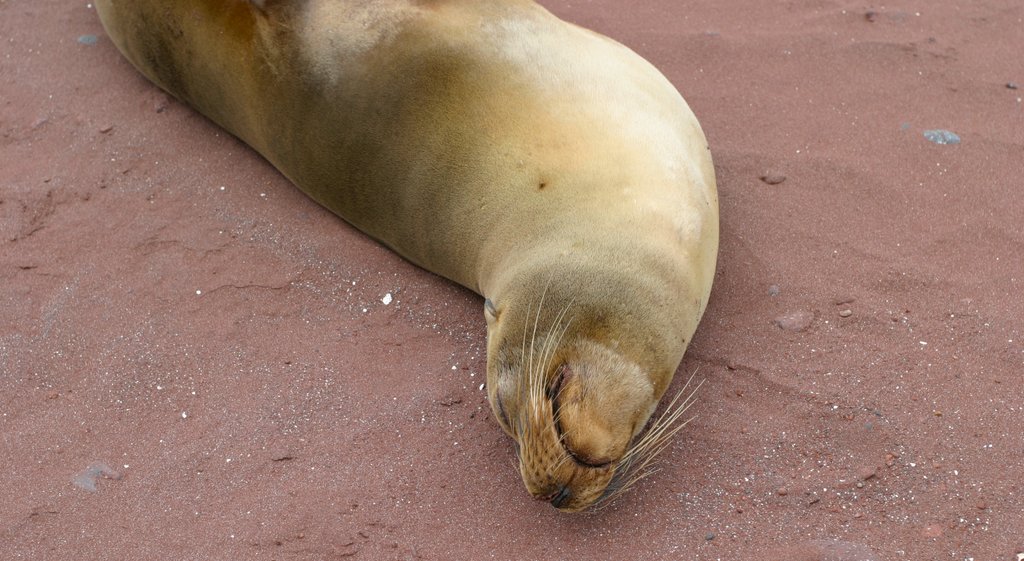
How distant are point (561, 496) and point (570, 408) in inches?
9.9

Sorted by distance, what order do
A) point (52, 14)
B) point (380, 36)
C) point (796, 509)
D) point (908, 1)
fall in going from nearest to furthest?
point (796, 509) < point (380, 36) < point (908, 1) < point (52, 14)

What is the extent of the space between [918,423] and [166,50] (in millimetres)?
3204

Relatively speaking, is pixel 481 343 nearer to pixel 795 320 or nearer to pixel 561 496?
pixel 561 496

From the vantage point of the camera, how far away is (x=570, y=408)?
2.68 meters

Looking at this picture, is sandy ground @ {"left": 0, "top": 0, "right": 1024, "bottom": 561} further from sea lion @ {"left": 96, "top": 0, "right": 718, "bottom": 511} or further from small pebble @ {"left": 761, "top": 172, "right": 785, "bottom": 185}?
sea lion @ {"left": 96, "top": 0, "right": 718, "bottom": 511}

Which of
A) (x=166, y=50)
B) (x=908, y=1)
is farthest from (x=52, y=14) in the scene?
(x=908, y=1)

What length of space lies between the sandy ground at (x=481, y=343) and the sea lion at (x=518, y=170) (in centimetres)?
28

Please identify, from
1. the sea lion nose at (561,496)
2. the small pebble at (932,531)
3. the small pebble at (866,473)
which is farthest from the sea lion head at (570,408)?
the small pebble at (932,531)

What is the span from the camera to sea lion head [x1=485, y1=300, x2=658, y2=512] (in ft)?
8.77

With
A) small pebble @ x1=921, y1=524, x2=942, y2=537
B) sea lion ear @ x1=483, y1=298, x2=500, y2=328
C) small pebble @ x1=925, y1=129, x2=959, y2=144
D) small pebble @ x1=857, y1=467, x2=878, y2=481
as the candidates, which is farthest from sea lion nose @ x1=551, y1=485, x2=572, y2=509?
small pebble @ x1=925, y1=129, x2=959, y2=144

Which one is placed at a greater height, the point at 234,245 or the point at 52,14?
the point at 52,14

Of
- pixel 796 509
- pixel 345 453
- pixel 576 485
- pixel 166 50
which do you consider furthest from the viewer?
pixel 166 50

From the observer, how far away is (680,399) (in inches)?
126

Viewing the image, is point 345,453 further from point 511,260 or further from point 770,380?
point 770,380
